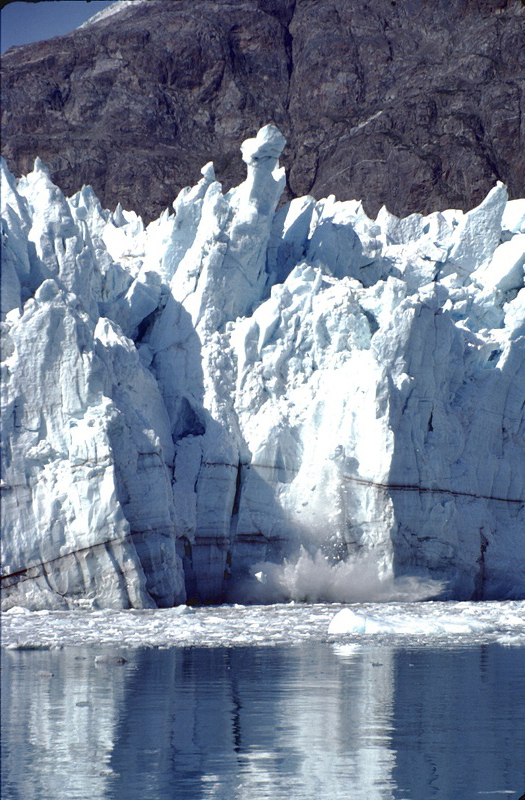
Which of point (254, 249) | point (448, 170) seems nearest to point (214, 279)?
point (254, 249)

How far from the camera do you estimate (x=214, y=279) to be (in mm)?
21844

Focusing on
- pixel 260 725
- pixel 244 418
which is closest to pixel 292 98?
pixel 244 418

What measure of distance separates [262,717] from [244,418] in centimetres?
1148

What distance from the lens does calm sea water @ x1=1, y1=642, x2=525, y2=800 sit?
791cm

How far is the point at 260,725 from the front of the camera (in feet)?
31.9

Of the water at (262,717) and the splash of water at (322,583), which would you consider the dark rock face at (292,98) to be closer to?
the splash of water at (322,583)

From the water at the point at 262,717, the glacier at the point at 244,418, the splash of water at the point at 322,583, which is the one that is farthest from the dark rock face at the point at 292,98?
the water at the point at 262,717

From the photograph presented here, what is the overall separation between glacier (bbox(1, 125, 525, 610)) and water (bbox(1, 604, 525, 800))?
9.60 feet

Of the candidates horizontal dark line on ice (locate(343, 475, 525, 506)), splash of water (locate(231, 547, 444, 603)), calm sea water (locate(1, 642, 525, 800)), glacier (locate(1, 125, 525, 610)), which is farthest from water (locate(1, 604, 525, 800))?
horizontal dark line on ice (locate(343, 475, 525, 506))

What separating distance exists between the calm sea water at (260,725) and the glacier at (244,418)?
461cm

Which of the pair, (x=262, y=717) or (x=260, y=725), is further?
(x=262, y=717)

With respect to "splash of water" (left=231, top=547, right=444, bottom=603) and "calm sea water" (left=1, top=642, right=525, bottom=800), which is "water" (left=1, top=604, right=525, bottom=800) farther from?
"splash of water" (left=231, top=547, right=444, bottom=603)

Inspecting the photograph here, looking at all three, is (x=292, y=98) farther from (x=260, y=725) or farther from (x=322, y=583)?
(x=260, y=725)

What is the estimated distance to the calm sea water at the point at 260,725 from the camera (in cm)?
791
